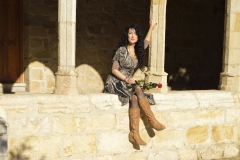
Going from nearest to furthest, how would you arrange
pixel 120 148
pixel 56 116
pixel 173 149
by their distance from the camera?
pixel 56 116, pixel 120 148, pixel 173 149

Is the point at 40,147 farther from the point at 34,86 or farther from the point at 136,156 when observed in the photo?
the point at 34,86

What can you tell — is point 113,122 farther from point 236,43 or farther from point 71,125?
point 236,43

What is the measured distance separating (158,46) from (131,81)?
2.39 feet

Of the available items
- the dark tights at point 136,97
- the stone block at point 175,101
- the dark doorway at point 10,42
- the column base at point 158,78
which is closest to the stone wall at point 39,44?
the dark doorway at point 10,42

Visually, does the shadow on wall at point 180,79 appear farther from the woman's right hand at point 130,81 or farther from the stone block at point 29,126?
the stone block at point 29,126

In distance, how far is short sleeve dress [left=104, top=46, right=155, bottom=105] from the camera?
Result: 4910mm

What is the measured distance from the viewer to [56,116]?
4.60 m

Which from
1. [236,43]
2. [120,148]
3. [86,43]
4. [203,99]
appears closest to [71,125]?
[120,148]

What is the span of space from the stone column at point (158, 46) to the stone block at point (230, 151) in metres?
1.11

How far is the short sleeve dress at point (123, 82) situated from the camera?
491 centimetres

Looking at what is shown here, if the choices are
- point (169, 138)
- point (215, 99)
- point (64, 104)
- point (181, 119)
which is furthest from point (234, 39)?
point (64, 104)

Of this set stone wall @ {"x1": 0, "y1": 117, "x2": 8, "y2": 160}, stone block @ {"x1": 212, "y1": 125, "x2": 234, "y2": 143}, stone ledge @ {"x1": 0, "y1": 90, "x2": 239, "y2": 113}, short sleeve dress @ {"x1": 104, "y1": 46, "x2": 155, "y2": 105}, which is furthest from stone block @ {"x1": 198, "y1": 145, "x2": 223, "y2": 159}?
stone wall @ {"x1": 0, "y1": 117, "x2": 8, "y2": 160}

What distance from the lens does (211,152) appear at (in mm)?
5508

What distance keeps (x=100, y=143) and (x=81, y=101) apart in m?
0.50
